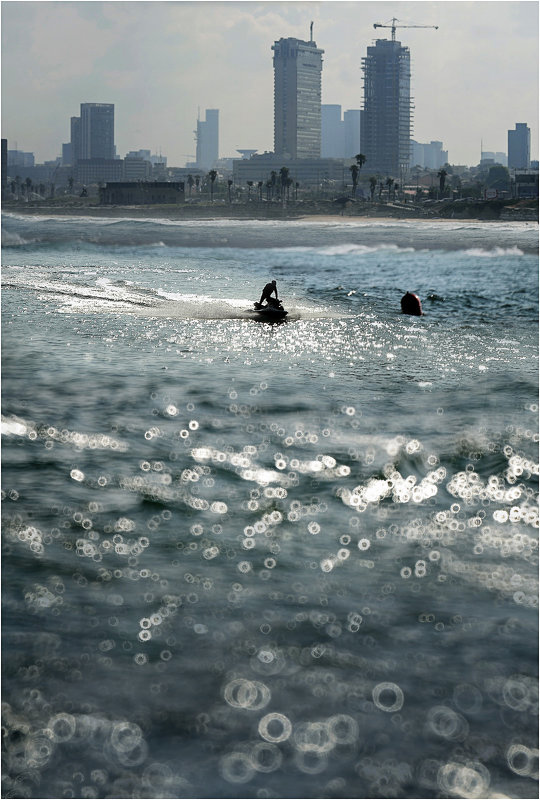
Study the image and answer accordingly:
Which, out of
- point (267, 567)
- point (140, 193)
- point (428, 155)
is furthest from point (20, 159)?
point (267, 567)

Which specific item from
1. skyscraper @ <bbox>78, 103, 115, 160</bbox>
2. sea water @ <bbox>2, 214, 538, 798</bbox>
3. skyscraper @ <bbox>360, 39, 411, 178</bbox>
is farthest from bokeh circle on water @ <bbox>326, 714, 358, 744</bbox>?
skyscraper @ <bbox>360, 39, 411, 178</bbox>

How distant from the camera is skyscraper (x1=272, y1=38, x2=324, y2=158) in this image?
55256mm

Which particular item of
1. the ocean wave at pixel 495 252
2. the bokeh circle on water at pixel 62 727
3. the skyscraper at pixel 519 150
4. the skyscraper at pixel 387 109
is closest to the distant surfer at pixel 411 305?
the bokeh circle on water at pixel 62 727

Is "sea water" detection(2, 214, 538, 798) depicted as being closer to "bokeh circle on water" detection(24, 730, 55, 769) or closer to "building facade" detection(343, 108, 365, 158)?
"bokeh circle on water" detection(24, 730, 55, 769)

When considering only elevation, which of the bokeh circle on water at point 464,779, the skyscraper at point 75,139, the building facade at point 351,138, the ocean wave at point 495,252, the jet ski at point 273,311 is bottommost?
the bokeh circle on water at point 464,779

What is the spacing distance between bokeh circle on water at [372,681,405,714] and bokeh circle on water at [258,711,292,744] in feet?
2.30

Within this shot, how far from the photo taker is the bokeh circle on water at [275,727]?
620cm

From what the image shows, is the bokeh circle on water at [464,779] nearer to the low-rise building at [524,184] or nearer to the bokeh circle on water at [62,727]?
the bokeh circle on water at [62,727]

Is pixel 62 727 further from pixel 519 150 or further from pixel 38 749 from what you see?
pixel 519 150

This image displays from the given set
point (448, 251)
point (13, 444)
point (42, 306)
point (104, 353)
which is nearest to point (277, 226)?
point (448, 251)

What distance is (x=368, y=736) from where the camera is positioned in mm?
6172

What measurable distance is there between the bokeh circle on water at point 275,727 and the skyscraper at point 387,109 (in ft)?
470

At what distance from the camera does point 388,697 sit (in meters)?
6.61

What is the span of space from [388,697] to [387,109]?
524 ft
